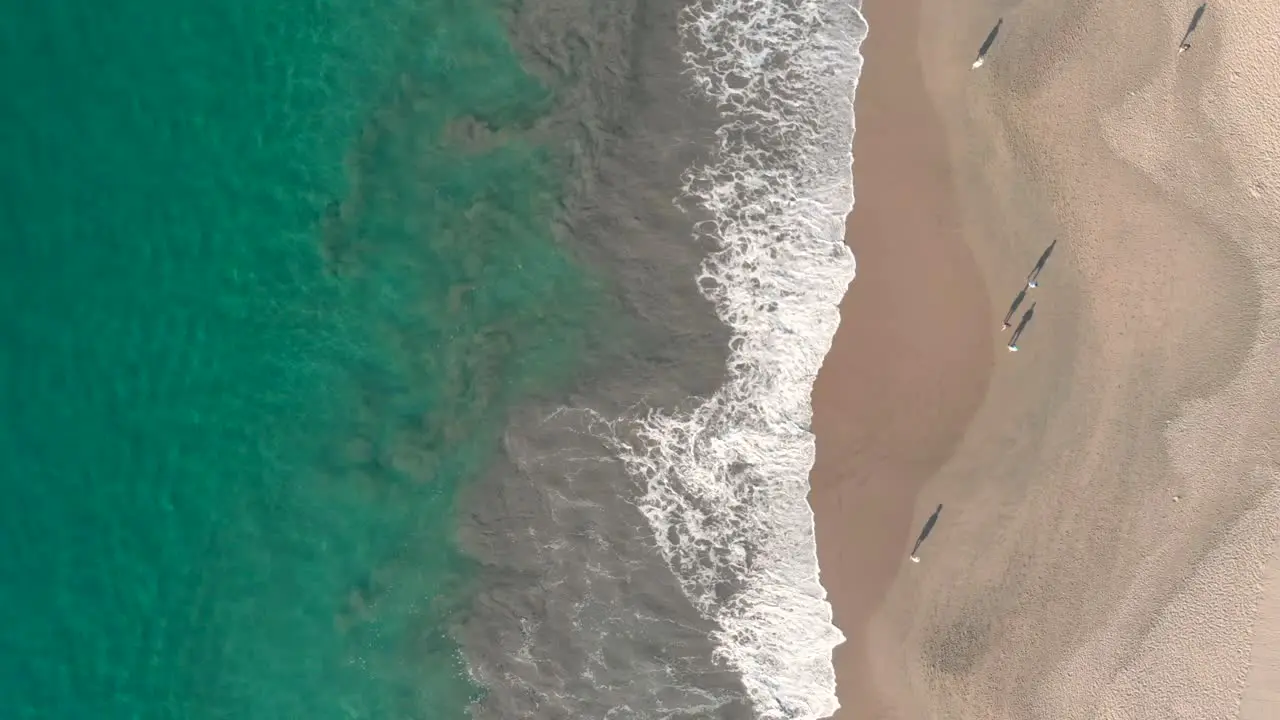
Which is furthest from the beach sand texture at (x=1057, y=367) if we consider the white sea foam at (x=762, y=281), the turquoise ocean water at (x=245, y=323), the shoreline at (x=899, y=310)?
the turquoise ocean water at (x=245, y=323)

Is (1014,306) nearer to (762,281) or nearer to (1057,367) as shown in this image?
(1057,367)

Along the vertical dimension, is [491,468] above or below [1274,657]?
above

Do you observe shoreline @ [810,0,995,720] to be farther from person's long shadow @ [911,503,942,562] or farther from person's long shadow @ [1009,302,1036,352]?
person's long shadow @ [1009,302,1036,352]

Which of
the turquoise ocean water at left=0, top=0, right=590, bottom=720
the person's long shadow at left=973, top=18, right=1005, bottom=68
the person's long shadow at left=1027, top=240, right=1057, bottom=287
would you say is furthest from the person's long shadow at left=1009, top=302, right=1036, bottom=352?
the turquoise ocean water at left=0, top=0, right=590, bottom=720

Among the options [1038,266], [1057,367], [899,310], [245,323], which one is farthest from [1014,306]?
[245,323]

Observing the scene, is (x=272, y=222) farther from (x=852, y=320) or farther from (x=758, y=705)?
(x=758, y=705)

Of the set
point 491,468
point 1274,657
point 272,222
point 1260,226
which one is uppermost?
point 272,222

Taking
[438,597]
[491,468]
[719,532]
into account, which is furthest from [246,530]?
[719,532]
